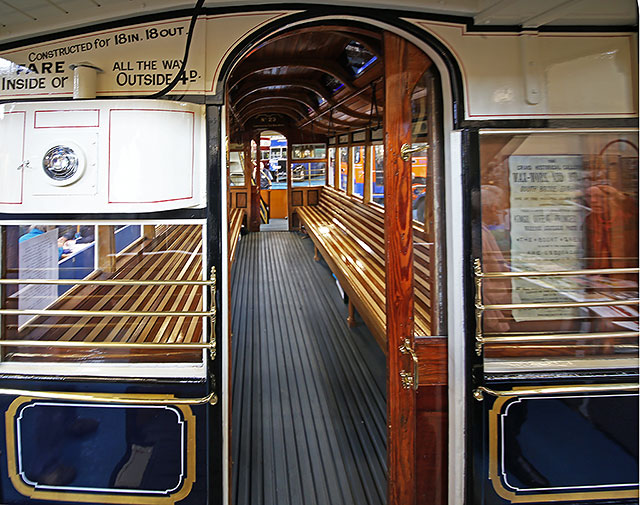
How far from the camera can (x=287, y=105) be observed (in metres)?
8.07

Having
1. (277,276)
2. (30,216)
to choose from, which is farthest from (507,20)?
(277,276)

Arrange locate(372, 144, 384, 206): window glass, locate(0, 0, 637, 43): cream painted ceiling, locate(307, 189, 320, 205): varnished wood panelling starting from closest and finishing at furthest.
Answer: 1. locate(0, 0, 637, 43): cream painted ceiling
2. locate(372, 144, 384, 206): window glass
3. locate(307, 189, 320, 205): varnished wood panelling

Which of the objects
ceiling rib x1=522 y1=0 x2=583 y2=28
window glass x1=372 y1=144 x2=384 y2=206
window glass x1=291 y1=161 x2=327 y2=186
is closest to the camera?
ceiling rib x1=522 y1=0 x2=583 y2=28

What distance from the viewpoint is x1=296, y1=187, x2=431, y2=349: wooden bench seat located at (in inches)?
95.5

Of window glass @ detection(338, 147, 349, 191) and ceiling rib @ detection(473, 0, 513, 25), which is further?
window glass @ detection(338, 147, 349, 191)

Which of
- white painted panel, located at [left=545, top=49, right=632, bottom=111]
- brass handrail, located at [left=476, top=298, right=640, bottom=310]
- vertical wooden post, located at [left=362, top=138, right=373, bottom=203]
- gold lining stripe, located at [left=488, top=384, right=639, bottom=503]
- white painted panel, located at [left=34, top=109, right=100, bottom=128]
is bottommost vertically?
gold lining stripe, located at [left=488, top=384, right=639, bottom=503]

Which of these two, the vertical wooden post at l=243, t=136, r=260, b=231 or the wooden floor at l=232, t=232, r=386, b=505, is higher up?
the vertical wooden post at l=243, t=136, r=260, b=231

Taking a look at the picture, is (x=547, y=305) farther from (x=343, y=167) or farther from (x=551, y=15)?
(x=343, y=167)

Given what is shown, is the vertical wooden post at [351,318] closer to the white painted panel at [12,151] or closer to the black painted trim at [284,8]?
the black painted trim at [284,8]

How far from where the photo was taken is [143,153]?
72.1 inches

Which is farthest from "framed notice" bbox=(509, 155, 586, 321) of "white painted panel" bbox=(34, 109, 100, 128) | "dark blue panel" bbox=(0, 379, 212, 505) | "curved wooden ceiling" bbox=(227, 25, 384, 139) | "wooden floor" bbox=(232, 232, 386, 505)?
"white painted panel" bbox=(34, 109, 100, 128)

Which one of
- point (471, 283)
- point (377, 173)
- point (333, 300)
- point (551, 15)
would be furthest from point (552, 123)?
point (377, 173)

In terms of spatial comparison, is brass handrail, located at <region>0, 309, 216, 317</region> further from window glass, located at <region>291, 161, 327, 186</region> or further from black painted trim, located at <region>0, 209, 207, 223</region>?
window glass, located at <region>291, 161, 327, 186</region>

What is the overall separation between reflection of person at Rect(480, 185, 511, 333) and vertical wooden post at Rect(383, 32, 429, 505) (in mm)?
384
